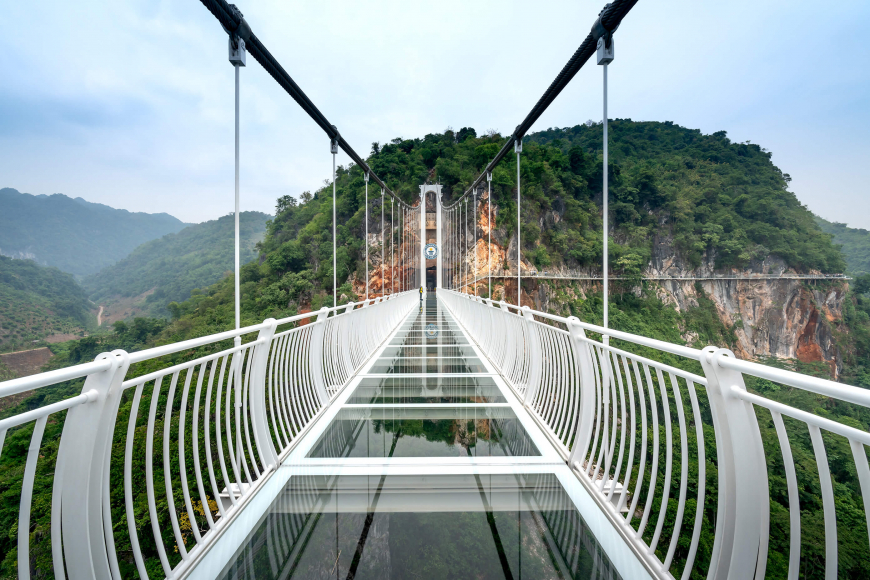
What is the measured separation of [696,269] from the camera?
4038 centimetres

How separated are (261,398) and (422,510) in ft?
Result: 3.19

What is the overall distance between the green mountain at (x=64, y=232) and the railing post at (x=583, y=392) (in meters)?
43.8

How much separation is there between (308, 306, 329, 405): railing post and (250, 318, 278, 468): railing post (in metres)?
1.01

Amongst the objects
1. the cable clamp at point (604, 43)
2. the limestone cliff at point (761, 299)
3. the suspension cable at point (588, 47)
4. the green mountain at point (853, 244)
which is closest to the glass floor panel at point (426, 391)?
the cable clamp at point (604, 43)

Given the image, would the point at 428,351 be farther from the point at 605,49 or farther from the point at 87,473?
the point at 87,473

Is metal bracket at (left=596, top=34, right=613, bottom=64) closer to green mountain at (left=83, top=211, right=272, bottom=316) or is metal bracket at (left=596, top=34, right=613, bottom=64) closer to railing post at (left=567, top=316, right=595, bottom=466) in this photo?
railing post at (left=567, top=316, right=595, bottom=466)

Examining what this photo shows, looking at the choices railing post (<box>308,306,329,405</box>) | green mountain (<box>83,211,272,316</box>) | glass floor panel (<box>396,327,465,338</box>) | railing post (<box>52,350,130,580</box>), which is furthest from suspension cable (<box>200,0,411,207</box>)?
green mountain (<box>83,211,272,316</box>)

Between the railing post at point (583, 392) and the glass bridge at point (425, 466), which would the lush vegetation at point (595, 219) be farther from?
the railing post at point (583, 392)

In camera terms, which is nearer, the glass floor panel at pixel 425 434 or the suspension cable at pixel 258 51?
the glass floor panel at pixel 425 434

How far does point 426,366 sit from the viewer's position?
4.91 metres

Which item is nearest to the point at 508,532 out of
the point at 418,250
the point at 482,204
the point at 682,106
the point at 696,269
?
the point at 418,250

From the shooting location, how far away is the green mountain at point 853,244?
Answer: 150ft

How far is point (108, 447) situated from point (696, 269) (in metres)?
47.5

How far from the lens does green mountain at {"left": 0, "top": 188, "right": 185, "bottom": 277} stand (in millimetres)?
40406
